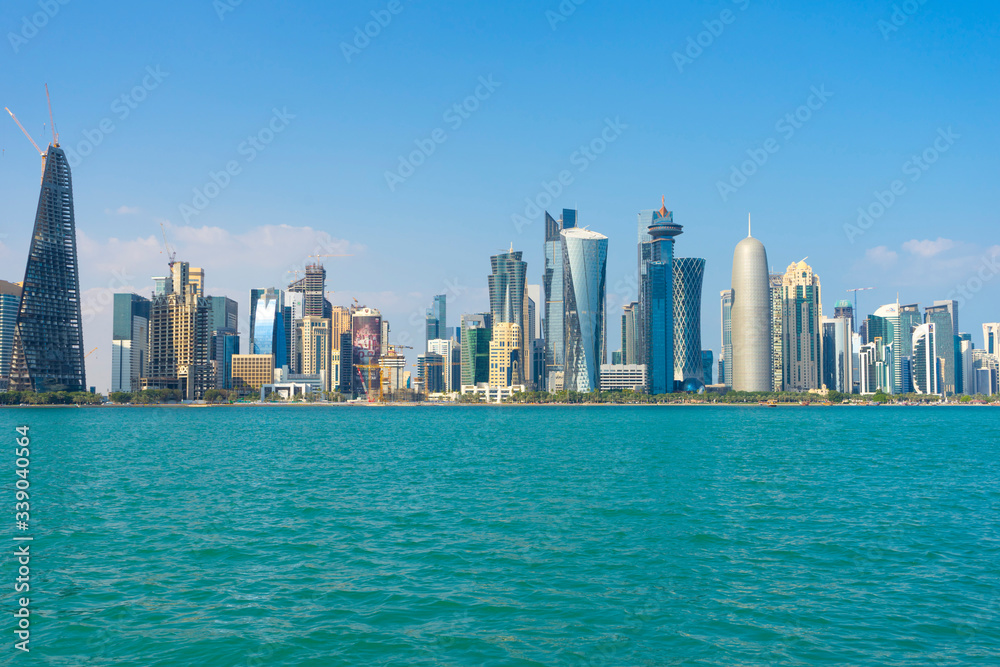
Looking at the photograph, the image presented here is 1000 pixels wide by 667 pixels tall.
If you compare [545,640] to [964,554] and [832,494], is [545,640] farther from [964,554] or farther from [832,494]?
[832,494]

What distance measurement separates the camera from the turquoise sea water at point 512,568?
69.2 ft

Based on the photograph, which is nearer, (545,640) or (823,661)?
(823,661)

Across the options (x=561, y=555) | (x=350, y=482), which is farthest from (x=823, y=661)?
(x=350, y=482)

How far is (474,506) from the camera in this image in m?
44.5

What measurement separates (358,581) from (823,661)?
53.9 feet

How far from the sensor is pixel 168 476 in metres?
60.7

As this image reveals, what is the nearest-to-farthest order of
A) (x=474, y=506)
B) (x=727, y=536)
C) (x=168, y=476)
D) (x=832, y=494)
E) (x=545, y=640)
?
(x=545, y=640) < (x=727, y=536) < (x=474, y=506) < (x=832, y=494) < (x=168, y=476)

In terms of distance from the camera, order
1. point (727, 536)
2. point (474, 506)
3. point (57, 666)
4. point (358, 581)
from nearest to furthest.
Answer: point (57, 666)
point (358, 581)
point (727, 536)
point (474, 506)

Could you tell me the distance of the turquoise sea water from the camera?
830 inches

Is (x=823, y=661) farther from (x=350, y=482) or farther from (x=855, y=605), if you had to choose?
(x=350, y=482)

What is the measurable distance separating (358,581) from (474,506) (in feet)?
57.8

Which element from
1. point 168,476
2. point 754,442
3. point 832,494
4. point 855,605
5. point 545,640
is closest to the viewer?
point 545,640

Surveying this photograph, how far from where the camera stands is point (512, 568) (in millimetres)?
29469

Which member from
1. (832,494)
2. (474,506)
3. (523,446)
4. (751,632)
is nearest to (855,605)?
(751,632)
